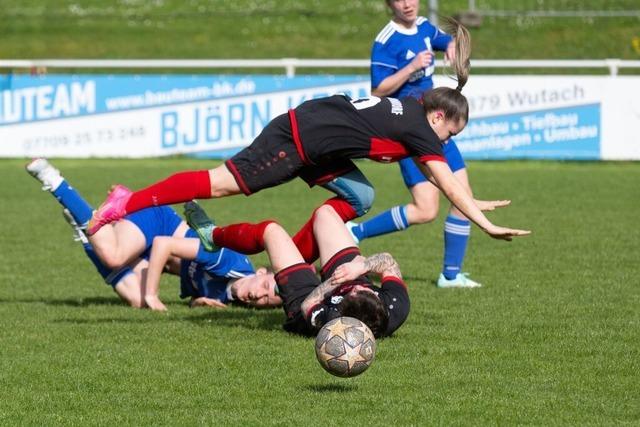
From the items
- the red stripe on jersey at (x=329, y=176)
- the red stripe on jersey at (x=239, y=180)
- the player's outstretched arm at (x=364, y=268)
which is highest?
the red stripe on jersey at (x=239, y=180)

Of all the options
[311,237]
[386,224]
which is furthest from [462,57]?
[386,224]

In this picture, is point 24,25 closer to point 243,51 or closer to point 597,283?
point 243,51

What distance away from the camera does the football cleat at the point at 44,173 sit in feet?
25.1

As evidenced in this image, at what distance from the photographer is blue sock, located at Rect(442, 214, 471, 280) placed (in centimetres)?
865

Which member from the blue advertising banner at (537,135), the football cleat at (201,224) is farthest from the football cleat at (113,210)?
the blue advertising banner at (537,135)

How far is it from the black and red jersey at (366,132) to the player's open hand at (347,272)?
0.64 metres

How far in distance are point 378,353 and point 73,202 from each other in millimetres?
2598

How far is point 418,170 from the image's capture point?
28.4 feet

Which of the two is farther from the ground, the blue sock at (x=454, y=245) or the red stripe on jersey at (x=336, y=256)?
the red stripe on jersey at (x=336, y=256)

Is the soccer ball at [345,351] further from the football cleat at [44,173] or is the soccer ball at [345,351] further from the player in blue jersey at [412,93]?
the player in blue jersey at [412,93]

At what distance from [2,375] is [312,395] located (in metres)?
1.55

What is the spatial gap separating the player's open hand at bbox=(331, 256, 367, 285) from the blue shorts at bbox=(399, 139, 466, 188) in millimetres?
2213

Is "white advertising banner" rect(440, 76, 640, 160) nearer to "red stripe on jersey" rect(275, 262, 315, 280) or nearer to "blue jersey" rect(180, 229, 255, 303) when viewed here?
"blue jersey" rect(180, 229, 255, 303)

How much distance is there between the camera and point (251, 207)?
1330cm
